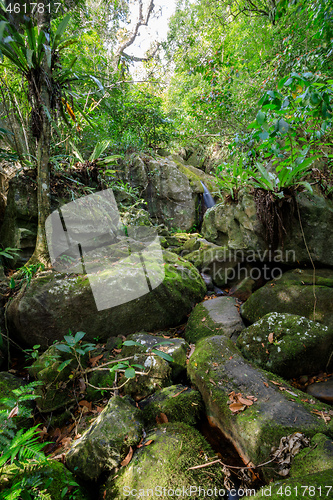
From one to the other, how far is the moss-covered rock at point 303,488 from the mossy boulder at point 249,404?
1.62 feet

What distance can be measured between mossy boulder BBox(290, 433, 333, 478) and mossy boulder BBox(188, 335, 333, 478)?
123 millimetres

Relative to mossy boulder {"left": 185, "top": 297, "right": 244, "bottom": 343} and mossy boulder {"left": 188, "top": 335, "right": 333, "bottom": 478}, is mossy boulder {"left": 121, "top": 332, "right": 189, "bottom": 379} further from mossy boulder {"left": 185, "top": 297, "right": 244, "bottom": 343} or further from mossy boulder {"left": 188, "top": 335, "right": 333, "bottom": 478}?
mossy boulder {"left": 185, "top": 297, "right": 244, "bottom": 343}

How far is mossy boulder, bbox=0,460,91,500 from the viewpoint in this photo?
1.28 metres

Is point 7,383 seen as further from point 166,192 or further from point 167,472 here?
point 166,192

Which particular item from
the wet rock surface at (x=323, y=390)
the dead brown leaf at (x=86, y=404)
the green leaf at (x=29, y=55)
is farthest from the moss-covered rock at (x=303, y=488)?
the green leaf at (x=29, y=55)

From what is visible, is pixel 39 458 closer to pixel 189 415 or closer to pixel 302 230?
pixel 189 415

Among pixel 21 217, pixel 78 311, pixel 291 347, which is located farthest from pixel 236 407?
pixel 21 217

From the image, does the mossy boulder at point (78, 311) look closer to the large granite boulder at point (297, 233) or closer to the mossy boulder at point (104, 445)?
the mossy boulder at point (104, 445)

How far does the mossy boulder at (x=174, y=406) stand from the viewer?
187cm

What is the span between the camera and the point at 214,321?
10.3ft

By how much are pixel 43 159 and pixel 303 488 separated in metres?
4.22

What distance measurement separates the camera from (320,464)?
124 centimetres

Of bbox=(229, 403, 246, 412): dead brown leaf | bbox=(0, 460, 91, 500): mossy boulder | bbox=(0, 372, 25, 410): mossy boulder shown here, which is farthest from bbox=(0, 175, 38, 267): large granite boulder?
bbox=(229, 403, 246, 412): dead brown leaf

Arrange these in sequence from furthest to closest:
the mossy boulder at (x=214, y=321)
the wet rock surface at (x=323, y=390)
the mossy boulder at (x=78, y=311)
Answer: the mossy boulder at (x=214, y=321) → the mossy boulder at (x=78, y=311) → the wet rock surface at (x=323, y=390)
